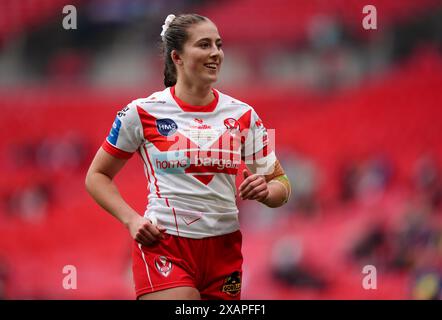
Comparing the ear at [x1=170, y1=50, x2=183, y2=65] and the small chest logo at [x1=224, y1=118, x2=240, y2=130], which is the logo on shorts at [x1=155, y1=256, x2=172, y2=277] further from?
the ear at [x1=170, y1=50, x2=183, y2=65]

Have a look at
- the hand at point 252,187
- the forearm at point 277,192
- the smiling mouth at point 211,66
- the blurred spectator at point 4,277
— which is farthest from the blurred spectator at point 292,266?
the hand at point 252,187

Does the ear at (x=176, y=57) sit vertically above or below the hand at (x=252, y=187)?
above

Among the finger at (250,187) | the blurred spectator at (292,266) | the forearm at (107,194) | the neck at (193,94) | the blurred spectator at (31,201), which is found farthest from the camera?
the blurred spectator at (31,201)

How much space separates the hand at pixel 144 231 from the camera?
373 cm

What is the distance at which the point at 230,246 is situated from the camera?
391 cm

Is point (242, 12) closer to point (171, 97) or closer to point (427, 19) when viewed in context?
point (427, 19)

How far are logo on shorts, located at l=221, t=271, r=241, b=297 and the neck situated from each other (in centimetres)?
73

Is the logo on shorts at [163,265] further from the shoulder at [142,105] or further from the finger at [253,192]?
the shoulder at [142,105]

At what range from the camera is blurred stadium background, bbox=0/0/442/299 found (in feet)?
31.3

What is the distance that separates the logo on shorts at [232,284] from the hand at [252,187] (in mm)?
400

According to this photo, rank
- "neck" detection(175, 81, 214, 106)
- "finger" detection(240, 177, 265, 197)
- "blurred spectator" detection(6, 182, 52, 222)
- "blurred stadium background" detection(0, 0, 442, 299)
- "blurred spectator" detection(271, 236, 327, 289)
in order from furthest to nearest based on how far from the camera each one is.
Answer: "blurred spectator" detection(6, 182, 52, 222)
"blurred stadium background" detection(0, 0, 442, 299)
"blurred spectator" detection(271, 236, 327, 289)
"neck" detection(175, 81, 214, 106)
"finger" detection(240, 177, 265, 197)

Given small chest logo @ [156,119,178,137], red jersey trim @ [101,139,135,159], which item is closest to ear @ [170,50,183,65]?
small chest logo @ [156,119,178,137]

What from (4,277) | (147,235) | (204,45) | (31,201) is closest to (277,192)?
(147,235)

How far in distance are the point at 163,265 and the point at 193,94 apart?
28.7 inches
